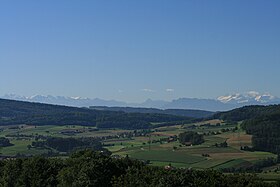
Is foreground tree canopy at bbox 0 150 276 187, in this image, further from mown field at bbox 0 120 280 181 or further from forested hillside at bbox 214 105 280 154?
forested hillside at bbox 214 105 280 154

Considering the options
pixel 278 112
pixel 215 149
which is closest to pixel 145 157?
pixel 215 149

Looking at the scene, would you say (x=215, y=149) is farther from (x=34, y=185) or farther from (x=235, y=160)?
(x=34, y=185)

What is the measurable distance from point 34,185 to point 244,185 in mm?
25238

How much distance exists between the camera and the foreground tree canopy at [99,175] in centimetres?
5606

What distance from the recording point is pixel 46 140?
169 m

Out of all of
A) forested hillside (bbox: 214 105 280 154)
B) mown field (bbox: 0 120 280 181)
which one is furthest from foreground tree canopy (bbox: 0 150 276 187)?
forested hillside (bbox: 214 105 280 154)

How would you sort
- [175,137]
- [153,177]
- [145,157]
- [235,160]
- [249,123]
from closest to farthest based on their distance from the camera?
[153,177] < [235,160] < [145,157] < [249,123] < [175,137]

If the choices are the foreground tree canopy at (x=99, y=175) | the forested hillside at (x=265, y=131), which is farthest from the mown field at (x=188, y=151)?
the foreground tree canopy at (x=99, y=175)

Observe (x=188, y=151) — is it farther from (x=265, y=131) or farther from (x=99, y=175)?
(x=99, y=175)

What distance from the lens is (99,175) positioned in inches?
2422

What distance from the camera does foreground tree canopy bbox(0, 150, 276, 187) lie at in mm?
56062

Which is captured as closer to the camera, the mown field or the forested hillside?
the mown field

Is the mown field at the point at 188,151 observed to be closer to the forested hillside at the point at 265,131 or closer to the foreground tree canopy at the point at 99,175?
the forested hillside at the point at 265,131

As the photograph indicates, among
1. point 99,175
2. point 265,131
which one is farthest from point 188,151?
point 99,175
